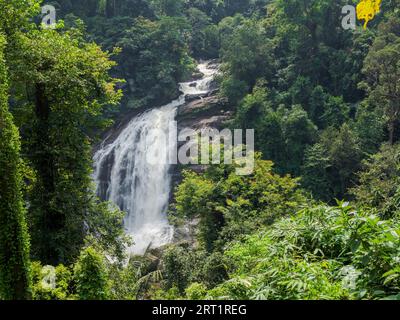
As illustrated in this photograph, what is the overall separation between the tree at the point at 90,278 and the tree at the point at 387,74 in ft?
61.9

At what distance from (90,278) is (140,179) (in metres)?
17.0

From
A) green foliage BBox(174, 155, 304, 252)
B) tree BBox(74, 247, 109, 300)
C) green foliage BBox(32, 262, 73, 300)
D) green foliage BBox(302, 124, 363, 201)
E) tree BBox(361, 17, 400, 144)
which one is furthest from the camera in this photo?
green foliage BBox(302, 124, 363, 201)

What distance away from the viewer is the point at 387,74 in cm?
2147

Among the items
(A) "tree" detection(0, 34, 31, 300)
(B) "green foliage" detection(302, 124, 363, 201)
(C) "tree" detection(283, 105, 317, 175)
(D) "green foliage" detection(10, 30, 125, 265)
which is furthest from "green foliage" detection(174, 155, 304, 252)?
(A) "tree" detection(0, 34, 31, 300)

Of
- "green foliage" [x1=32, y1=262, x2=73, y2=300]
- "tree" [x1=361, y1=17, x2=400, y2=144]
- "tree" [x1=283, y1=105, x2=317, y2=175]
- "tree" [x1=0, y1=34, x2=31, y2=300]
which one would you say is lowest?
"green foliage" [x1=32, y1=262, x2=73, y2=300]

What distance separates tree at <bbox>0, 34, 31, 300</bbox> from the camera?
6816 millimetres

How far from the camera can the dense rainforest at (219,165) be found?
4.82m

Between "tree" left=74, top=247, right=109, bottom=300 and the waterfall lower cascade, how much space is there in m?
13.6

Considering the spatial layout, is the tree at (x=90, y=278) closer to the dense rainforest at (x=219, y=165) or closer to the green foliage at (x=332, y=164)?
the dense rainforest at (x=219, y=165)

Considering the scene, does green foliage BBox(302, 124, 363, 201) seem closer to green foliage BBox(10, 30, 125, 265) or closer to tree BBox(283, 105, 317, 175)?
tree BBox(283, 105, 317, 175)

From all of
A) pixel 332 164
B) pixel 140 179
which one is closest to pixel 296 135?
pixel 332 164
